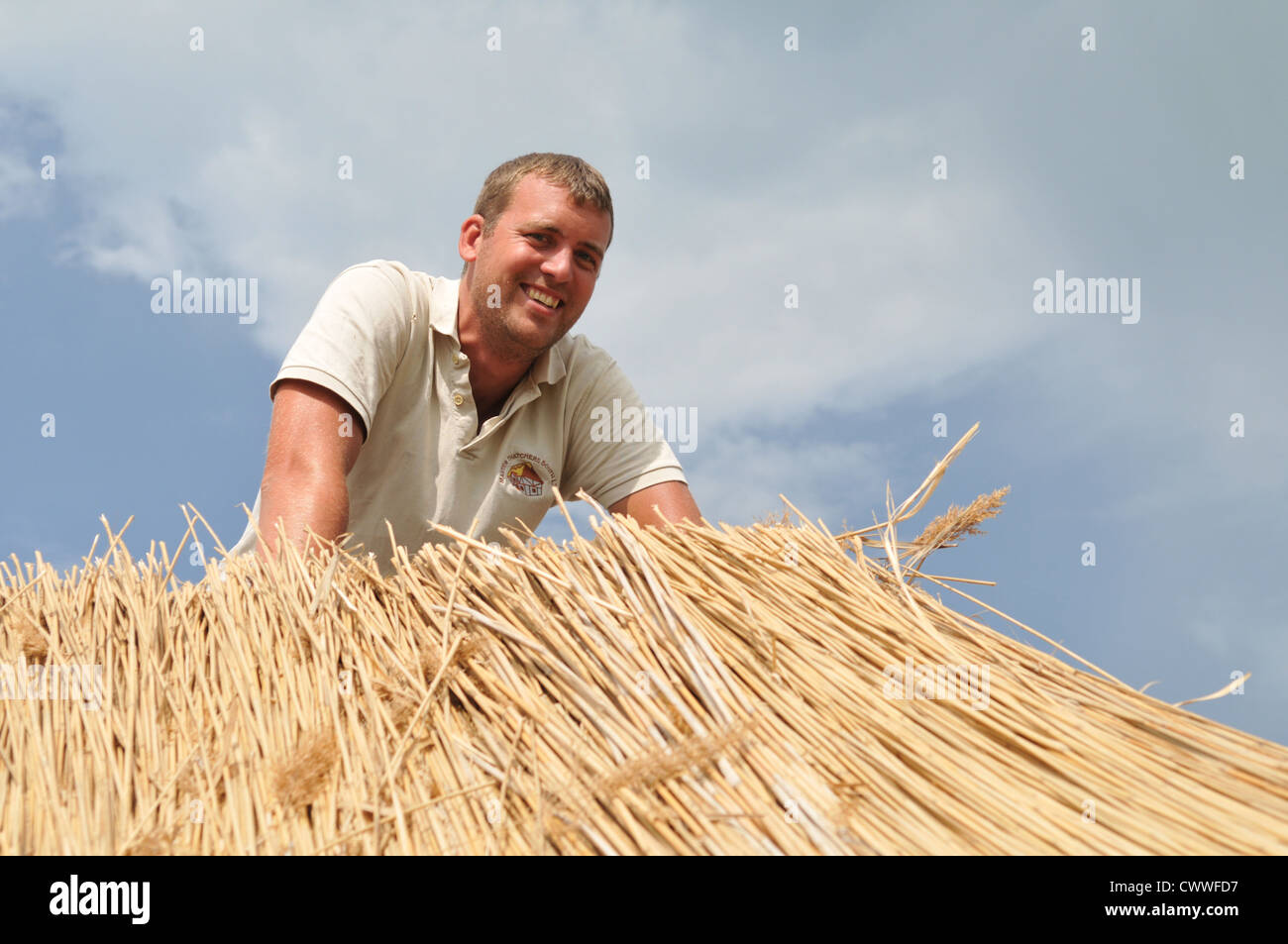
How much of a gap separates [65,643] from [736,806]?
1.07 m

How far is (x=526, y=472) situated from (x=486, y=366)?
13.3 inches

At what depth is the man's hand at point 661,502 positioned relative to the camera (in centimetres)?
266

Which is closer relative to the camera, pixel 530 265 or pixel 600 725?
pixel 600 725

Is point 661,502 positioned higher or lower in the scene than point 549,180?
lower

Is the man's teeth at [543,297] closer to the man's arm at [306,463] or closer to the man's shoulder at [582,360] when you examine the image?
the man's shoulder at [582,360]

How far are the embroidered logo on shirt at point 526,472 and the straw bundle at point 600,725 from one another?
1.14 m

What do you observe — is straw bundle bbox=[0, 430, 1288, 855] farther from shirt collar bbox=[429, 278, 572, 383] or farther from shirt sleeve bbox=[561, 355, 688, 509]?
shirt sleeve bbox=[561, 355, 688, 509]

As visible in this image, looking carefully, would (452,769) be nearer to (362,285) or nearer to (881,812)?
(881,812)

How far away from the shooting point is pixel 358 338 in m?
2.10

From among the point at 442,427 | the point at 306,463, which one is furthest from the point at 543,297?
the point at 306,463

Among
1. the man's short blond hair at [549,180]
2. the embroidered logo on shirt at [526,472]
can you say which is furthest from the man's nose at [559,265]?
the embroidered logo on shirt at [526,472]

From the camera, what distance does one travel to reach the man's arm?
5.86 feet

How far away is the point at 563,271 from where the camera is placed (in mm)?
2393

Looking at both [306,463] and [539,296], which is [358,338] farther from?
[539,296]
